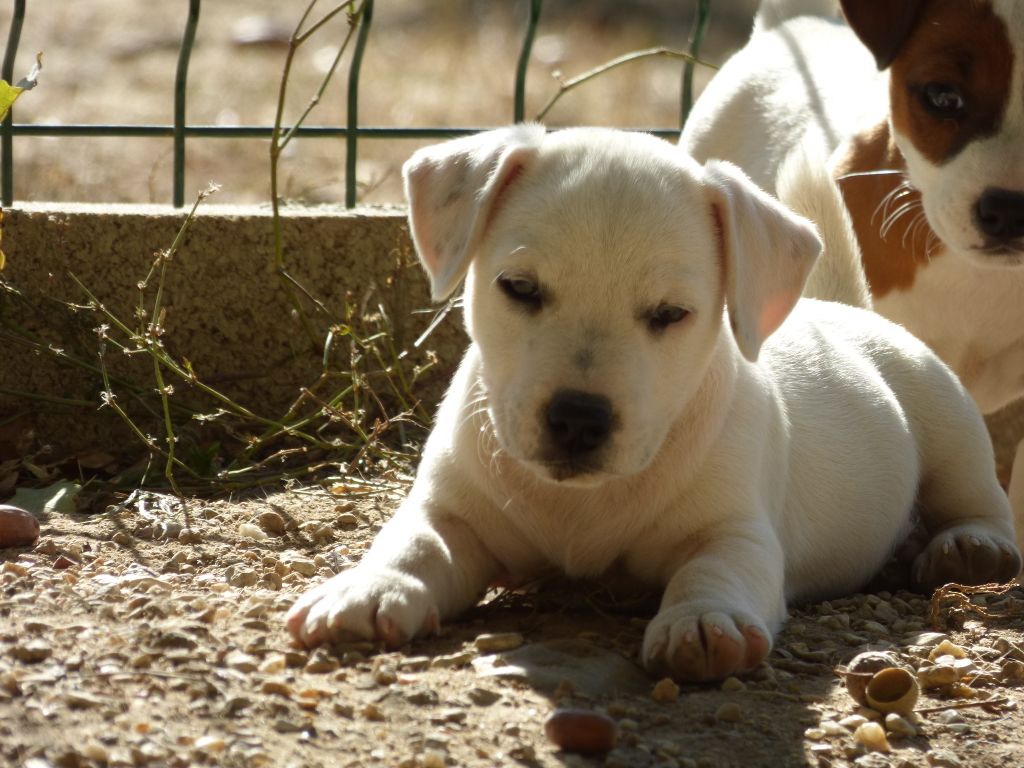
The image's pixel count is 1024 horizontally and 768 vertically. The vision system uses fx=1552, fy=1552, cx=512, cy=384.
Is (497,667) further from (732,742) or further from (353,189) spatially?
(353,189)

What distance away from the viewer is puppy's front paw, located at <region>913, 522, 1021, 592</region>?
156 inches

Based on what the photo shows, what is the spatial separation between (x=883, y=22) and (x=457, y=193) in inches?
76.9

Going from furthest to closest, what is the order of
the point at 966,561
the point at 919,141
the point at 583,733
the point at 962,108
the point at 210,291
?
the point at 210,291, the point at 919,141, the point at 962,108, the point at 966,561, the point at 583,733

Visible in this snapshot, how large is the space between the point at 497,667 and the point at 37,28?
36.7 ft

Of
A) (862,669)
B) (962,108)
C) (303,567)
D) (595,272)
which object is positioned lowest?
(303,567)

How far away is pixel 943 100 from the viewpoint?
4.58m

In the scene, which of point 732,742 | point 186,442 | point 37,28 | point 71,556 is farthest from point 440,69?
point 732,742

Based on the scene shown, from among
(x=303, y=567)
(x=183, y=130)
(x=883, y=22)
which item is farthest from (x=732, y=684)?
(x=183, y=130)

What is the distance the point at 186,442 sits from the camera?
4.76 m

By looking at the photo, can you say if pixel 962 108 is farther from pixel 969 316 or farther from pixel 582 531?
pixel 582 531

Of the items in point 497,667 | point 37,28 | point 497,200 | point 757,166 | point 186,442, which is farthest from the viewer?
point 37,28

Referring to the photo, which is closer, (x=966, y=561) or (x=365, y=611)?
(x=365, y=611)

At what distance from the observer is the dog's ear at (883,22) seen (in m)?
4.68

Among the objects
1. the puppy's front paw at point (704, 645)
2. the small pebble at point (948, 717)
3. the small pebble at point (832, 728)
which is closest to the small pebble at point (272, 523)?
the puppy's front paw at point (704, 645)
